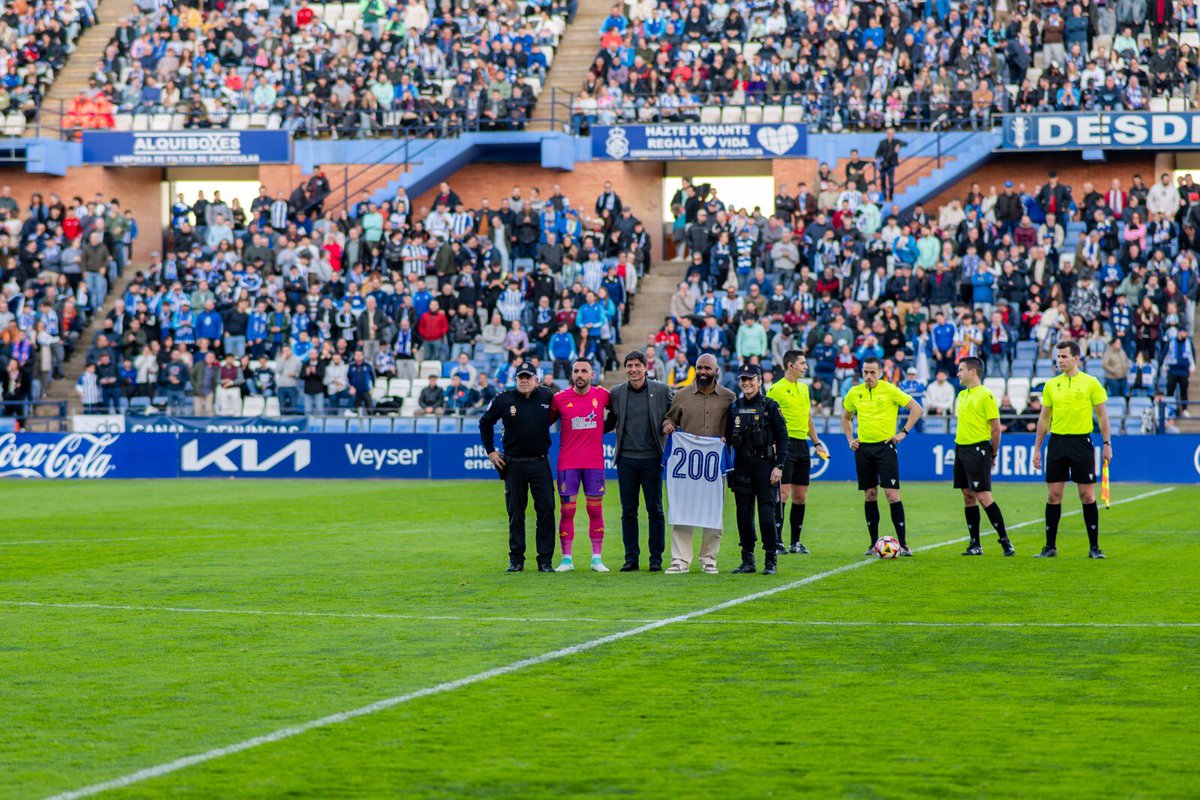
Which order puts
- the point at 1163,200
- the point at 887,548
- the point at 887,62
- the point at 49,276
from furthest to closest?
the point at 887,62 < the point at 49,276 < the point at 1163,200 < the point at 887,548

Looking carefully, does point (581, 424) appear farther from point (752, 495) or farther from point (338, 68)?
point (338, 68)

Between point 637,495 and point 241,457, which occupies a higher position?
point 637,495

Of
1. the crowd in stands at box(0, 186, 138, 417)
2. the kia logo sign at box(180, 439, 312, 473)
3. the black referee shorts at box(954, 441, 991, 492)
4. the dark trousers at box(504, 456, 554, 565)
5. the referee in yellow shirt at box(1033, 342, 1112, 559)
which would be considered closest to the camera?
the dark trousers at box(504, 456, 554, 565)

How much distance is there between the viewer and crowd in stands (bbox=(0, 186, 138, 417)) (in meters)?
38.5

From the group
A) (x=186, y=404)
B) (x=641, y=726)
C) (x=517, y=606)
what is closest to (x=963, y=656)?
(x=641, y=726)

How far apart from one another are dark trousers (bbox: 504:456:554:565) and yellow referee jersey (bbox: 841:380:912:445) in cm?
350

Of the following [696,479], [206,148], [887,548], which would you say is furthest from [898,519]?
[206,148]

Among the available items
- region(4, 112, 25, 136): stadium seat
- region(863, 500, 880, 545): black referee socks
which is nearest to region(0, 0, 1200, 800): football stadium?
region(863, 500, 880, 545): black referee socks

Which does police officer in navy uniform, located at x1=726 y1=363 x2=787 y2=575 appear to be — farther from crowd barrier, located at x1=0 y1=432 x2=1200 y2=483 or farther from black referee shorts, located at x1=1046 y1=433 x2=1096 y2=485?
crowd barrier, located at x1=0 y1=432 x2=1200 y2=483

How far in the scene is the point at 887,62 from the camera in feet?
134

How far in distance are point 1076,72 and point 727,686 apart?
32.5 meters

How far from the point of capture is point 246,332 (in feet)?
125

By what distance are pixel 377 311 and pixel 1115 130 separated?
54.1 feet

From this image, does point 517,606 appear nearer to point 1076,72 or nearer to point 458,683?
point 458,683
